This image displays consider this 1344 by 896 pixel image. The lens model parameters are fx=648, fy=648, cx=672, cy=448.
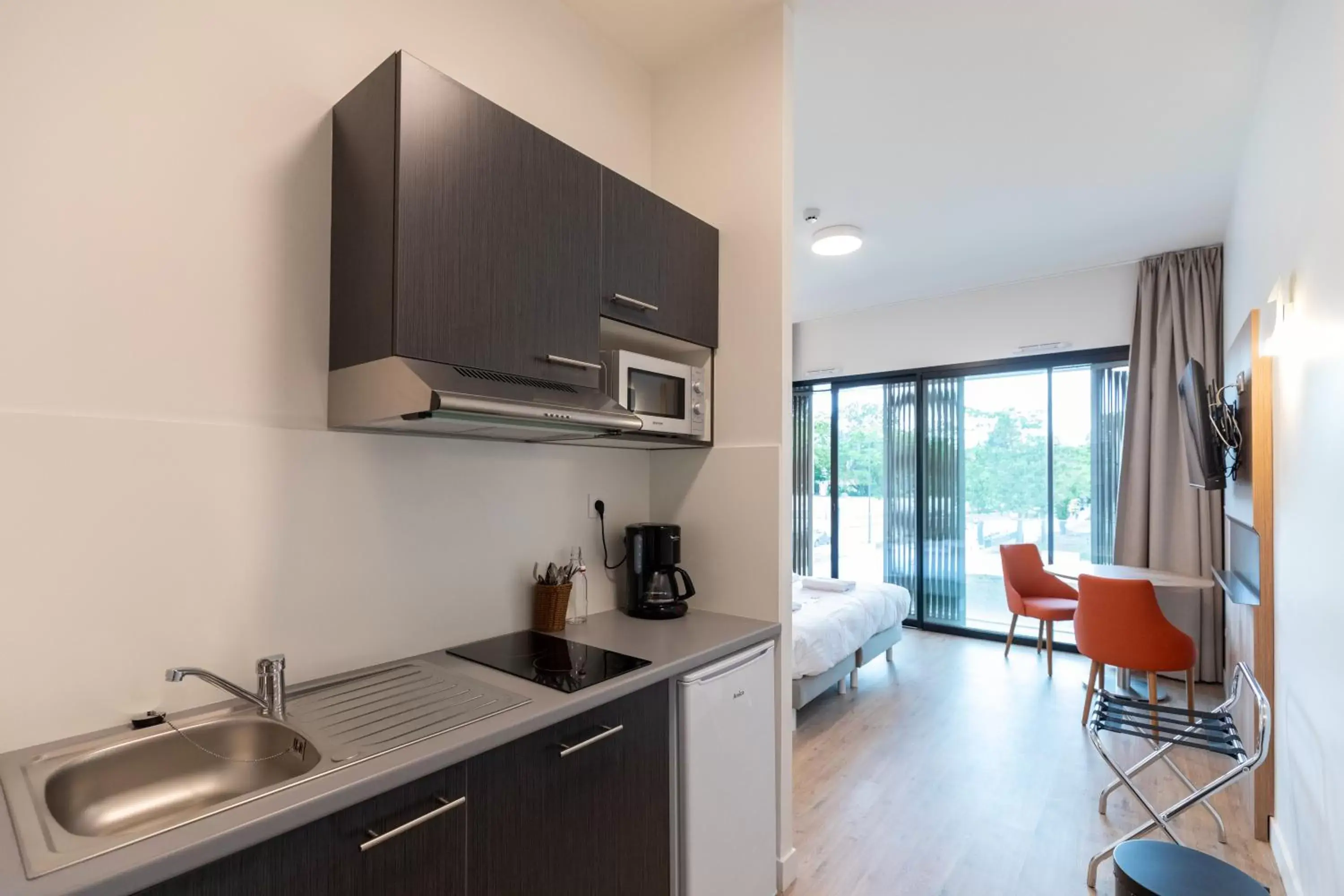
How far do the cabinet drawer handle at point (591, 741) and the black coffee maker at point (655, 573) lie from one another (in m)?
0.69

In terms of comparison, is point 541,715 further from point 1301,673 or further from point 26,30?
point 1301,673

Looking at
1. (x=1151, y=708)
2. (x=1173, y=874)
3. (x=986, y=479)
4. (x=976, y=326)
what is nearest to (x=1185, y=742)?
(x=1151, y=708)

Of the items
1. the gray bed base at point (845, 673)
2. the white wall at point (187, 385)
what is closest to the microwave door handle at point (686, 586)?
the white wall at point (187, 385)

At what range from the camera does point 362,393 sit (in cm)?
154

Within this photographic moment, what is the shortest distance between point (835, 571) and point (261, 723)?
18.3 feet

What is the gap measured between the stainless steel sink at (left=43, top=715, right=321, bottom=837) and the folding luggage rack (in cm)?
233

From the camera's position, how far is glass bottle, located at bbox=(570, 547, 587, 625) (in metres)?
2.21

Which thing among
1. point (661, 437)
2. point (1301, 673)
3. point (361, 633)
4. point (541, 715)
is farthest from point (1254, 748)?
point (361, 633)

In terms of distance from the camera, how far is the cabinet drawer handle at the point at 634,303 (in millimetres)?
1985

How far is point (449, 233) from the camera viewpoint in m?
1.55

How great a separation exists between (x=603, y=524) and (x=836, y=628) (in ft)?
6.10

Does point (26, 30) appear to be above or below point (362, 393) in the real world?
above

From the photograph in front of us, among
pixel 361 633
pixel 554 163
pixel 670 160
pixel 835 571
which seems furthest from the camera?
pixel 835 571

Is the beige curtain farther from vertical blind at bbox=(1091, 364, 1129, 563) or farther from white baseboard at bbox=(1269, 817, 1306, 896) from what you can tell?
white baseboard at bbox=(1269, 817, 1306, 896)
